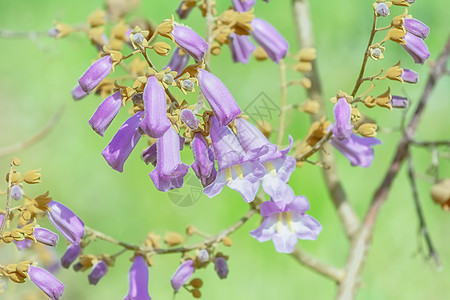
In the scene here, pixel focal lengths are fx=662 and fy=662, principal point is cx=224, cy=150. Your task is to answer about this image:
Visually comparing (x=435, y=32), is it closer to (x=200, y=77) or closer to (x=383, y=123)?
(x=383, y=123)

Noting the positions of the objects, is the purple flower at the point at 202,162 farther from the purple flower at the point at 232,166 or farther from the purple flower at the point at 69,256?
the purple flower at the point at 69,256

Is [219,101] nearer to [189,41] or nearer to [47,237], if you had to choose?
[189,41]

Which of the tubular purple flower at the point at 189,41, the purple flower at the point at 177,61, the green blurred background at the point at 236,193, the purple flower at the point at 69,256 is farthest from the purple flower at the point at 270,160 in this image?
the green blurred background at the point at 236,193

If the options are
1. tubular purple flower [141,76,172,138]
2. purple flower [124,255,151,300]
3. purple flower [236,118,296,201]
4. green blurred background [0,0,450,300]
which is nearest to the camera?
tubular purple flower [141,76,172,138]

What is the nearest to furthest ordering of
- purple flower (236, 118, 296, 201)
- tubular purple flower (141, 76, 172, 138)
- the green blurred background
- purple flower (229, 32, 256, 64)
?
tubular purple flower (141, 76, 172, 138)
purple flower (236, 118, 296, 201)
purple flower (229, 32, 256, 64)
the green blurred background

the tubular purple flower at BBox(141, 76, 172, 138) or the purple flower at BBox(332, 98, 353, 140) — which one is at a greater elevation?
the tubular purple flower at BBox(141, 76, 172, 138)

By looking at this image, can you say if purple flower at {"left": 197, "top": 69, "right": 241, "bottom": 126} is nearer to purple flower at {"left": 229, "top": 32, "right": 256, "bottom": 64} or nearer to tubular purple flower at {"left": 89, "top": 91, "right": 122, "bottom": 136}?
tubular purple flower at {"left": 89, "top": 91, "right": 122, "bottom": 136}

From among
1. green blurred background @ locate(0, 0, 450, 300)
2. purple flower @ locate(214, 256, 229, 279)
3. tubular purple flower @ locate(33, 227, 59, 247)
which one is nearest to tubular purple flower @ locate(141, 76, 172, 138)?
tubular purple flower @ locate(33, 227, 59, 247)
